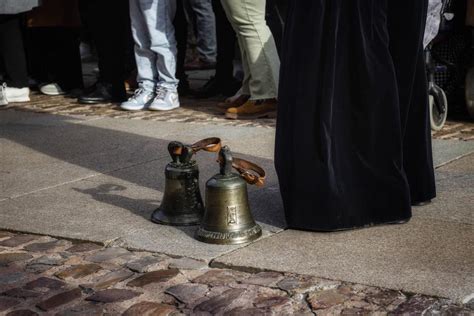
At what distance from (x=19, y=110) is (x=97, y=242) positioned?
4409 millimetres

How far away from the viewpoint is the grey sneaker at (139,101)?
26.3 ft

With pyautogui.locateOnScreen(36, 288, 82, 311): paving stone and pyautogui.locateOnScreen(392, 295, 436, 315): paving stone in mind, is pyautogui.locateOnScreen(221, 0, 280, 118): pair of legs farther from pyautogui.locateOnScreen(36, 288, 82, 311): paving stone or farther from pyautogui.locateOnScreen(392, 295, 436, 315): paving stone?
pyautogui.locateOnScreen(392, 295, 436, 315): paving stone

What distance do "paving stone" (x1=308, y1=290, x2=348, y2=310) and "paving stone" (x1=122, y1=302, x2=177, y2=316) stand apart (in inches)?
18.5

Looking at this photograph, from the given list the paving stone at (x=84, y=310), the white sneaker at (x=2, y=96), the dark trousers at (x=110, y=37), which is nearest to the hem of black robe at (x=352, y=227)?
the paving stone at (x=84, y=310)

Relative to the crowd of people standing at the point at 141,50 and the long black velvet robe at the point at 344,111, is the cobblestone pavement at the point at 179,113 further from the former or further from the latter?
the long black velvet robe at the point at 344,111

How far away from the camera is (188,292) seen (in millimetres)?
3543

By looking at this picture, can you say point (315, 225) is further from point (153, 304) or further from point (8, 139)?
point (8, 139)

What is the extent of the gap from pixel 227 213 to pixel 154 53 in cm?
407

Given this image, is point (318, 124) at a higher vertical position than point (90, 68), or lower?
higher

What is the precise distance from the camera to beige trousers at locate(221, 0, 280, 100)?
23.3ft

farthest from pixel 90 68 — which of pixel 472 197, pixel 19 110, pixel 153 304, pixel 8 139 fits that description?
pixel 153 304

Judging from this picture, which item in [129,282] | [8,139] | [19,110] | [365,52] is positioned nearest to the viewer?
[129,282]

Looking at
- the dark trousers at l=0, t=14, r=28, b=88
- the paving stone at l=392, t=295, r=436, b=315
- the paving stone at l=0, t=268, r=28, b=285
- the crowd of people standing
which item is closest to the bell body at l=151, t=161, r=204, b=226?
the paving stone at l=0, t=268, r=28, b=285

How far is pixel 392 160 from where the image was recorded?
13.8 feet
